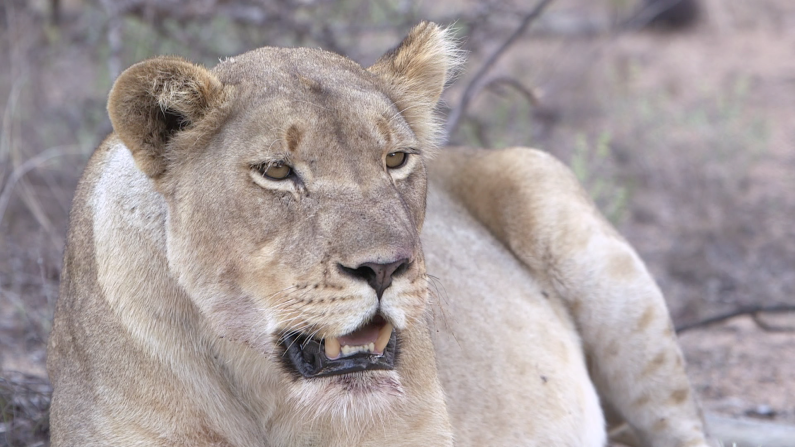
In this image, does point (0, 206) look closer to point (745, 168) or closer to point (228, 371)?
point (228, 371)

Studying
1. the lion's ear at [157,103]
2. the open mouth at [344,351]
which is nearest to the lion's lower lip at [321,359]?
the open mouth at [344,351]

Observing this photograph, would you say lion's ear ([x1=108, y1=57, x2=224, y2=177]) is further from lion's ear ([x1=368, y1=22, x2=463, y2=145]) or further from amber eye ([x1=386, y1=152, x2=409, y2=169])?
lion's ear ([x1=368, y1=22, x2=463, y2=145])

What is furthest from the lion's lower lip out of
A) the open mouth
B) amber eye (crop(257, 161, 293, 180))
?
amber eye (crop(257, 161, 293, 180))

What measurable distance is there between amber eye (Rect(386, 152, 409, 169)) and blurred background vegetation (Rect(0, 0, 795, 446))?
33.0 inches

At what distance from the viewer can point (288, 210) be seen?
2.40 meters

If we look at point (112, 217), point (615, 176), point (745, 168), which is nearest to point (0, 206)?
point (112, 217)

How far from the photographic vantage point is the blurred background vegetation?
17.4 feet

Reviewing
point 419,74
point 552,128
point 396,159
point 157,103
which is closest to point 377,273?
point 396,159

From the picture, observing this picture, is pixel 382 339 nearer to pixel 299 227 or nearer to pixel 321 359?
pixel 321 359

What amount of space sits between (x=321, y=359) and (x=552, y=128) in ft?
21.5

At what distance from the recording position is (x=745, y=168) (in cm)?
768

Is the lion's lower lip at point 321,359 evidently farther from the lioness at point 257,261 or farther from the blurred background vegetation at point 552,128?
the blurred background vegetation at point 552,128

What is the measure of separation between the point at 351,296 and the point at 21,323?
3466mm

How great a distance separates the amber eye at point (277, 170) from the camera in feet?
7.99
